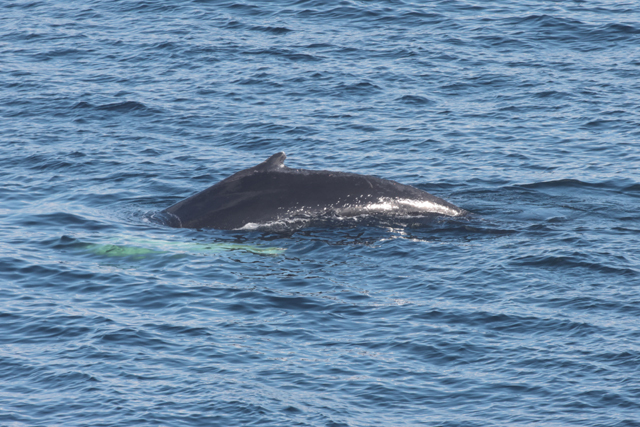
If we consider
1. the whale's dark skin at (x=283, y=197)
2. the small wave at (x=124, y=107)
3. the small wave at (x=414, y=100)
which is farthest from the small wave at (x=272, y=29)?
the whale's dark skin at (x=283, y=197)

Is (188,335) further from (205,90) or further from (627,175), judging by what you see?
(205,90)

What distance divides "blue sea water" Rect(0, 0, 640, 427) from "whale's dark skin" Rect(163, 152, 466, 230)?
38 centimetres

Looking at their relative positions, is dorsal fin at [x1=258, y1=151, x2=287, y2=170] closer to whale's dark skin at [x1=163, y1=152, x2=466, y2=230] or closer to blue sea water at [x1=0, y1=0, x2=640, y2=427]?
whale's dark skin at [x1=163, y1=152, x2=466, y2=230]

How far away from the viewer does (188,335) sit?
45.9 feet

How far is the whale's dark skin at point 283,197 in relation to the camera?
1781 cm

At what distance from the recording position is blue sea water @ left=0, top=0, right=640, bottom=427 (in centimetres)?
1232

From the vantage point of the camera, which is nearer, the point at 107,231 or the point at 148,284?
the point at 148,284

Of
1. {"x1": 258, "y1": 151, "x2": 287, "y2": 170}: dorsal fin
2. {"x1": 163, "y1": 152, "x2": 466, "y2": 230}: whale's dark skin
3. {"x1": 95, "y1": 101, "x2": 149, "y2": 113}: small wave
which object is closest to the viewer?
{"x1": 258, "y1": 151, "x2": 287, "y2": 170}: dorsal fin

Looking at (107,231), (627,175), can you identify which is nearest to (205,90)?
(107,231)

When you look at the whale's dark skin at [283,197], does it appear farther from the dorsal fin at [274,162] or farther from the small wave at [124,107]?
the small wave at [124,107]

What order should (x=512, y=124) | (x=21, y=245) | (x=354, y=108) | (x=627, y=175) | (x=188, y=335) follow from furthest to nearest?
(x=354, y=108)
(x=512, y=124)
(x=627, y=175)
(x=21, y=245)
(x=188, y=335)

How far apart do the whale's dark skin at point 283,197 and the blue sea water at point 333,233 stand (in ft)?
1.26

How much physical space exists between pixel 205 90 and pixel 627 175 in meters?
14.0

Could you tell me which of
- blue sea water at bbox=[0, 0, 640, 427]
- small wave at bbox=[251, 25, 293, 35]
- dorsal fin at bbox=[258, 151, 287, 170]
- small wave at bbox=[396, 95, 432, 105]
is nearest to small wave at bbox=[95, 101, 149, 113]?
blue sea water at bbox=[0, 0, 640, 427]
